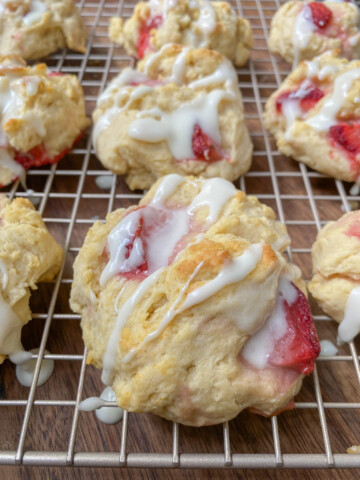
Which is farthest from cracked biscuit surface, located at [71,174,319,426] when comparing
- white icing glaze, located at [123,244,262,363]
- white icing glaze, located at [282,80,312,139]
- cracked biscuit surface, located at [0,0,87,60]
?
cracked biscuit surface, located at [0,0,87,60]

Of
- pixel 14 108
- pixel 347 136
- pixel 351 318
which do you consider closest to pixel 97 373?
pixel 351 318

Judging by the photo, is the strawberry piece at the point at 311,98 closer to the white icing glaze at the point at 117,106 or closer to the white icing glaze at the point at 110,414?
the white icing glaze at the point at 117,106

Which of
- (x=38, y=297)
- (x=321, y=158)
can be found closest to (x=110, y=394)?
(x=38, y=297)

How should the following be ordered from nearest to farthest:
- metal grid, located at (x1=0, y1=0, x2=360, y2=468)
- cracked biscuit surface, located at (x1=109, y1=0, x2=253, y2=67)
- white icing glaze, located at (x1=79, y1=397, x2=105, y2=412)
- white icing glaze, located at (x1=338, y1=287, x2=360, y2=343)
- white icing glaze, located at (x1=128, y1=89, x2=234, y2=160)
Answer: metal grid, located at (x1=0, y1=0, x2=360, y2=468) < white icing glaze, located at (x1=79, y1=397, x2=105, y2=412) < white icing glaze, located at (x1=338, y1=287, x2=360, y2=343) < white icing glaze, located at (x1=128, y1=89, x2=234, y2=160) < cracked biscuit surface, located at (x1=109, y1=0, x2=253, y2=67)

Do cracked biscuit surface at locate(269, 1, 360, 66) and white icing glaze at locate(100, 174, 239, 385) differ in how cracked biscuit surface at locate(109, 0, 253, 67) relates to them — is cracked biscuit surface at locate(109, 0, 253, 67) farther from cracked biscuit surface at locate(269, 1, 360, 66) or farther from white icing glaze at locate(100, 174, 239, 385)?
white icing glaze at locate(100, 174, 239, 385)

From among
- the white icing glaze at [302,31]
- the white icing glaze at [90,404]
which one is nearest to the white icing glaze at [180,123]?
the white icing glaze at [302,31]

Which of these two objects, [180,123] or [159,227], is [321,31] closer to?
[180,123]
